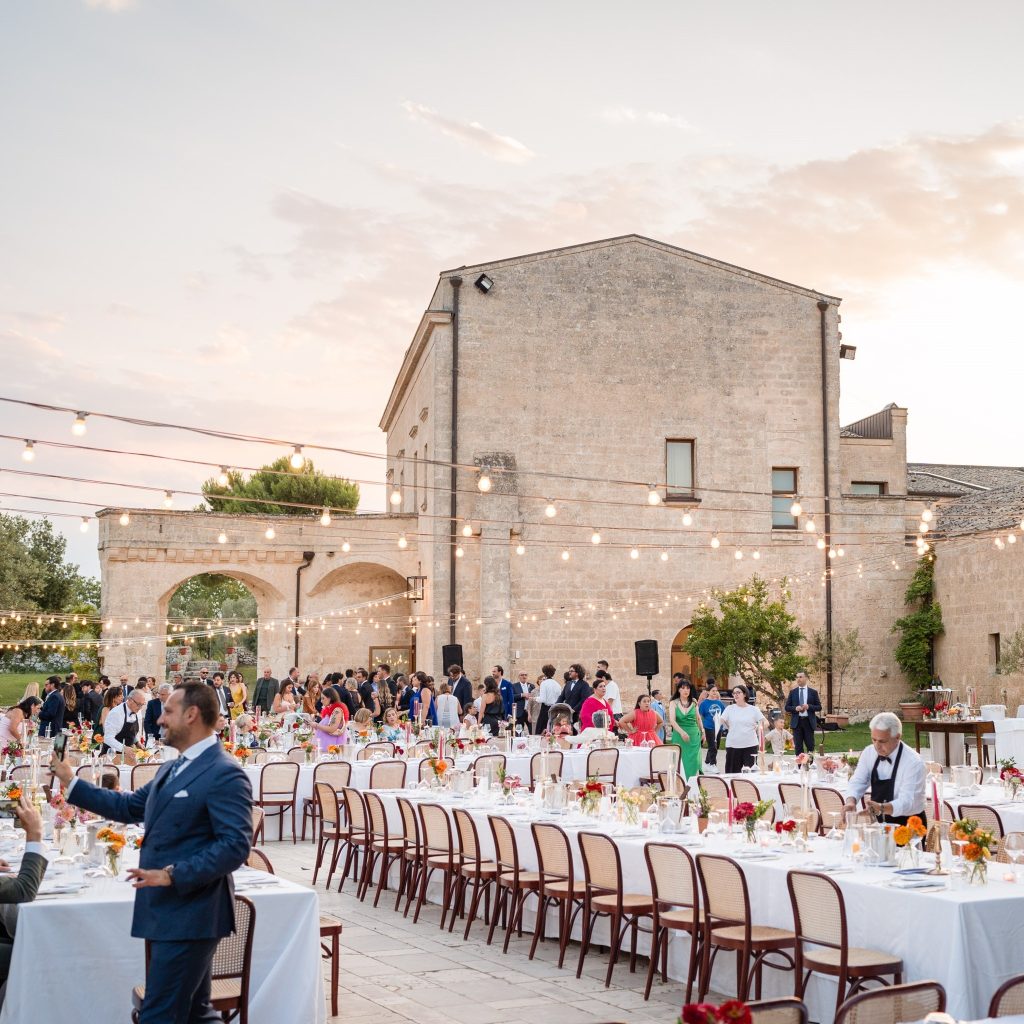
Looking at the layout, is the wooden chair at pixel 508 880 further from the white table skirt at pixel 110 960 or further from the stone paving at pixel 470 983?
the white table skirt at pixel 110 960

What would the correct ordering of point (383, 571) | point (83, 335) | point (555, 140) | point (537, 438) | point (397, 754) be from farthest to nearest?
point (383, 571) → point (537, 438) → point (83, 335) → point (555, 140) → point (397, 754)

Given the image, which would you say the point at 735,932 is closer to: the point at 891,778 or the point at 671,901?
the point at 671,901

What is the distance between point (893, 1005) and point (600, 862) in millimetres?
3727

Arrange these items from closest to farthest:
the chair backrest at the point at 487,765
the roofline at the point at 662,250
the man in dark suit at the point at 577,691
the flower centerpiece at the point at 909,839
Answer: the flower centerpiece at the point at 909,839
the chair backrest at the point at 487,765
the man in dark suit at the point at 577,691
the roofline at the point at 662,250

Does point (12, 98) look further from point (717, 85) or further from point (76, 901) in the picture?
point (76, 901)

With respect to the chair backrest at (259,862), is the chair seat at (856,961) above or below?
below

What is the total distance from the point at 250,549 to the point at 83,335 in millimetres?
7274

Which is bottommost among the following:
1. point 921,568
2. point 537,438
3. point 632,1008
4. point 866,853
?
point 632,1008

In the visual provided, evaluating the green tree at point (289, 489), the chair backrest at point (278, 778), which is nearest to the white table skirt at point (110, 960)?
the chair backrest at point (278, 778)

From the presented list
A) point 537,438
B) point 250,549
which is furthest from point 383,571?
point 537,438

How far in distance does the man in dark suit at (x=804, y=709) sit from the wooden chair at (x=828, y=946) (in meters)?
12.7

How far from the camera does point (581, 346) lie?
27.6 m

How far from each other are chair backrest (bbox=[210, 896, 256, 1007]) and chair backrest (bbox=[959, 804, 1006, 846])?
A: 16.1 ft

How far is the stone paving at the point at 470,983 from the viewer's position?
673 cm
